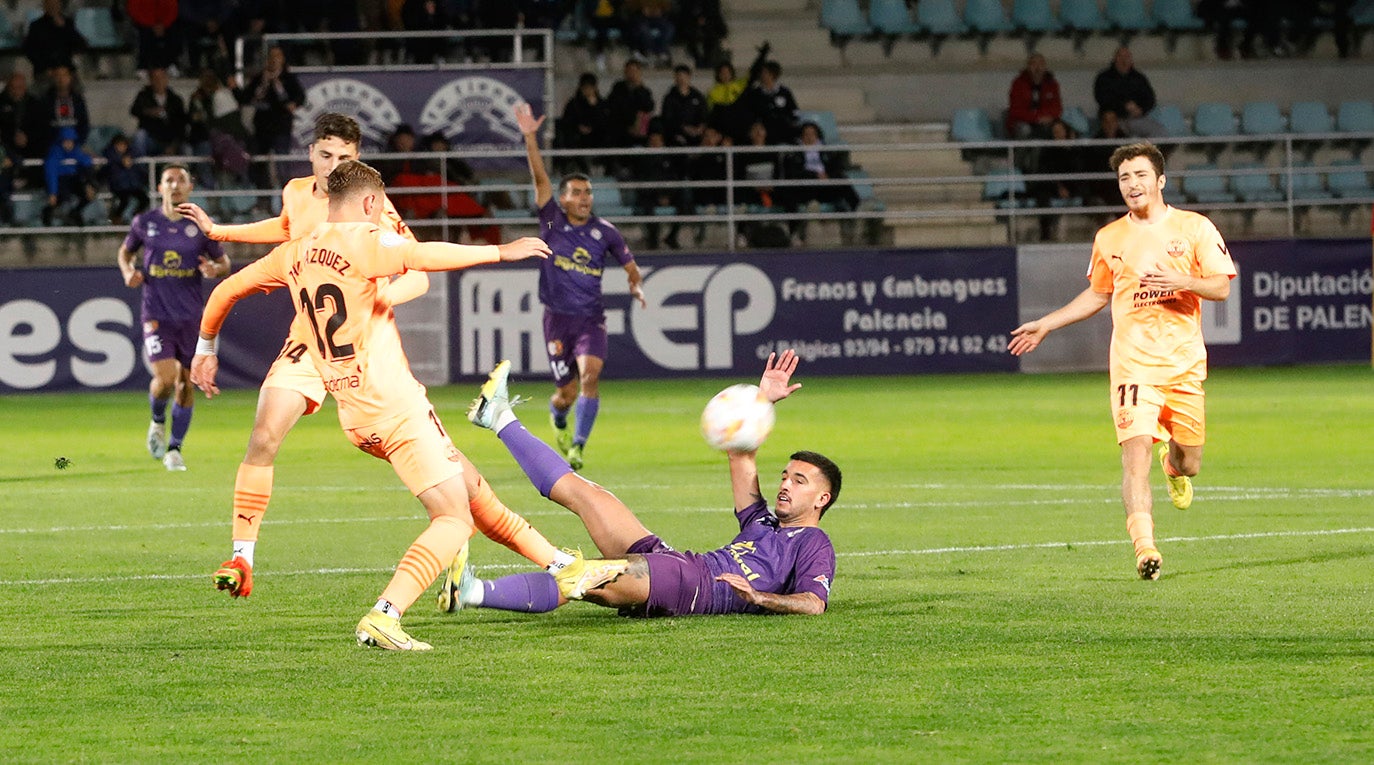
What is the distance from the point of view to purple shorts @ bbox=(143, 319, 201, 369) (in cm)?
1694

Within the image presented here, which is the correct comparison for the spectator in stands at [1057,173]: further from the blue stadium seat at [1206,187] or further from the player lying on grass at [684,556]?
the player lying on grass at [684,556]

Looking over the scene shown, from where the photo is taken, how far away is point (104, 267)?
80.9 feet

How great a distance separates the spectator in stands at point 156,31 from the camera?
2792 centimetres

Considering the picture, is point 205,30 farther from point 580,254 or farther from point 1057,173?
point 580,254

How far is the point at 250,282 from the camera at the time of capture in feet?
28.0

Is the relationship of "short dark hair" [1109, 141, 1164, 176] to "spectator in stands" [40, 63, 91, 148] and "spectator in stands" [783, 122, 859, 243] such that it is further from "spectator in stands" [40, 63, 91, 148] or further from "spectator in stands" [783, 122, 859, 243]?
"spectator in stands" [40, 63, 91, 148]

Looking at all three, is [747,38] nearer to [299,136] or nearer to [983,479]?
[299,136]

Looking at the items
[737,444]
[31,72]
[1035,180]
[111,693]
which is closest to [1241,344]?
[1035,180]

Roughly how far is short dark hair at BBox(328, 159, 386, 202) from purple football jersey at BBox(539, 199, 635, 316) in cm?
916

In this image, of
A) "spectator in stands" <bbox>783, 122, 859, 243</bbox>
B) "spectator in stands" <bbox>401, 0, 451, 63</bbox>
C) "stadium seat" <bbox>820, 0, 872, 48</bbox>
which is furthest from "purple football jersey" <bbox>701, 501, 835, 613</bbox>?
"stadium seat" <bbox>820, 0, 872, 48</bbox>

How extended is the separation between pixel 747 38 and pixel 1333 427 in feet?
47.5

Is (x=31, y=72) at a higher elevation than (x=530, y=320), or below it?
higher

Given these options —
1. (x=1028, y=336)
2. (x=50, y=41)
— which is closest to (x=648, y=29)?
(x=50, y=41)

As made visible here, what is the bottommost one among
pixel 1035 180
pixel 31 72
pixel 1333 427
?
pixel 1333 427
